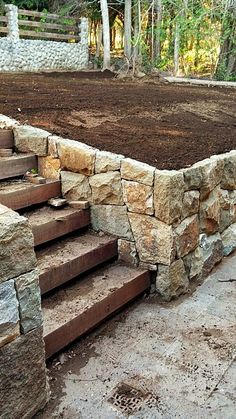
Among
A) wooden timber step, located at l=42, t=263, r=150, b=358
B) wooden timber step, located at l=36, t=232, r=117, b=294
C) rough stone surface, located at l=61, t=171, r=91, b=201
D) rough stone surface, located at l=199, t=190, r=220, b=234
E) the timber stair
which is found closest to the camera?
wooden timber step, located at l=42, t=263, r=150, b=358

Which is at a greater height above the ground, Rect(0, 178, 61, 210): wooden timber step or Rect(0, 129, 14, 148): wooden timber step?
Rect(0, 129, 14, 148): wooden timber step

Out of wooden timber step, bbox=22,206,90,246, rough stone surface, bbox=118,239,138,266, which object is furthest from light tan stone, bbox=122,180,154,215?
wooden timber step, bbox=22,206,90,246

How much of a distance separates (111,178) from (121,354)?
1213mm

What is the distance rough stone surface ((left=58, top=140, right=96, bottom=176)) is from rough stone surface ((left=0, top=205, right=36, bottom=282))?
1304mm

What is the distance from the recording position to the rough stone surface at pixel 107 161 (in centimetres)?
294

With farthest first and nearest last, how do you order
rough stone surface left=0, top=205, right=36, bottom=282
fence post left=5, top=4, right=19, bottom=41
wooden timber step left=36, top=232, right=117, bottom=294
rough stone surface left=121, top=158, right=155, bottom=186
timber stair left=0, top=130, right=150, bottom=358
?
fence post left=5, top=4, right=19, bottom=41, rough stone surface left=121, top=158, right=155, bottom=186, wooden timber step left=36, top=232, right=117, bottom=294, timber stair left=0, top=130, right=150, bottom=358, rough stone surface left=0, top=205, right=36, bottom=282

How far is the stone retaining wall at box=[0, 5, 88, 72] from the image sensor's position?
1055 cm

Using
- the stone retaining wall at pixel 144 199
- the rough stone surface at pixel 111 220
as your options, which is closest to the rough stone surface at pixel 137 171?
the stone retaining wall at pixel 144 199

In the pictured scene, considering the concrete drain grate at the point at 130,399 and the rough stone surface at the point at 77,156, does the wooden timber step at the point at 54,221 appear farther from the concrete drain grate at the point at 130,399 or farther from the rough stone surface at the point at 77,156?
the concrete drain grate at the point at 130,399

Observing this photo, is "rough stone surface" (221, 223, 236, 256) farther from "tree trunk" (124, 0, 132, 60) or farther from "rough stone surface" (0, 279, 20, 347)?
"tree trunk" (124, 0, 132, 60)

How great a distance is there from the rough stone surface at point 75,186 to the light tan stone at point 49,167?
2.7 inches

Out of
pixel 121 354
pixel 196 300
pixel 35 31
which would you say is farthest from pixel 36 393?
pixel 35 31

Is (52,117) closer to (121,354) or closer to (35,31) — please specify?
(121,354)

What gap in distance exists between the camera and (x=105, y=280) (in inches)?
110
